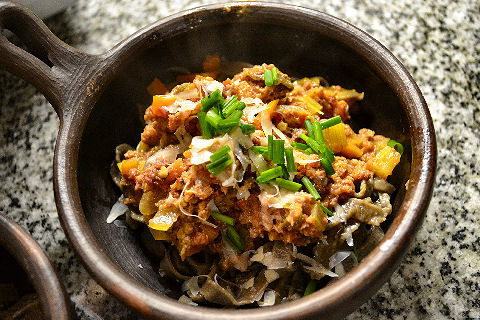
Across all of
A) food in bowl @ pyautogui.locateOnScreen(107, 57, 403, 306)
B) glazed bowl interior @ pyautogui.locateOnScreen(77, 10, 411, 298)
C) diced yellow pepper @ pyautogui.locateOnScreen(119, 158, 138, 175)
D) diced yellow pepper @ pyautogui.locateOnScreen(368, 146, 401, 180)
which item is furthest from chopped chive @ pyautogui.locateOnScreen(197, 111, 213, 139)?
diced yellow pepper @ pyautogui.locateOnScreen(368, 146, 401, 180)

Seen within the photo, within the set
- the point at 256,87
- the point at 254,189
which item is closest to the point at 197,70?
the point at 256,87

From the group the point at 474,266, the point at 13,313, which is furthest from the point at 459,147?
the point at 13,313

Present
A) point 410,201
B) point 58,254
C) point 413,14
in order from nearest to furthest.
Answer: point 410,201, point 58,254, point 413,14

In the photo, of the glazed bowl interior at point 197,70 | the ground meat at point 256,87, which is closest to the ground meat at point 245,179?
the ground meat at point 256,87

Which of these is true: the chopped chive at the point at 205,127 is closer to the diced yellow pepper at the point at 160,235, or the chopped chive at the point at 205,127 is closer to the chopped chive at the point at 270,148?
the chopped chive at the point at 270,148

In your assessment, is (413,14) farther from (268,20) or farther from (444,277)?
(444,277)

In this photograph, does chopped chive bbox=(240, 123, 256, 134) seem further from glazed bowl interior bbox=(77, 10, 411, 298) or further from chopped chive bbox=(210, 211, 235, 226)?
glazed bowl interior bbox=(77, 10, 411, 298)

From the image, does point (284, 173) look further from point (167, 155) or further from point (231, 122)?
point (167, 155)
